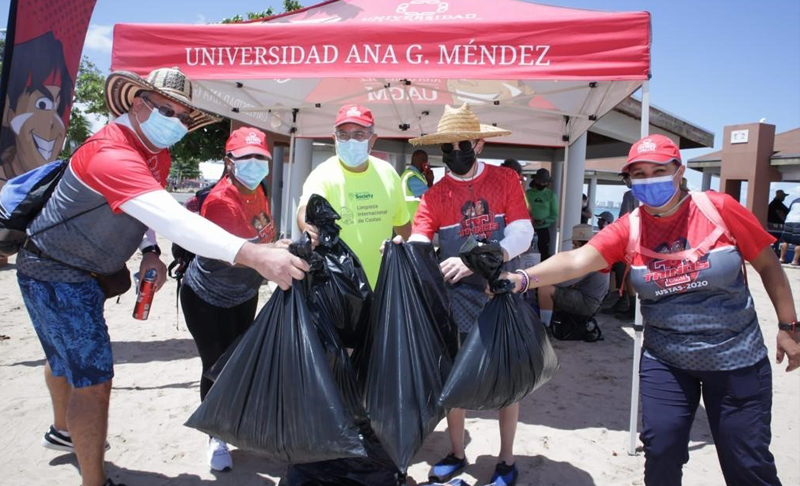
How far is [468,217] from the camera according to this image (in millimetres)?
2547

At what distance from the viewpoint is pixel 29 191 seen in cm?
219

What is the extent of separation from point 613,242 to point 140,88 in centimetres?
218

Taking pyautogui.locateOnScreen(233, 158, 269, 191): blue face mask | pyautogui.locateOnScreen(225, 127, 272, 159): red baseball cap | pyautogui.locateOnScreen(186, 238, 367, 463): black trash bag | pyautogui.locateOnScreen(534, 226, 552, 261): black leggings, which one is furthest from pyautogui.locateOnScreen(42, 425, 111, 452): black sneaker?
pyautogui.locateOnScreen(534, 226, 552, 261): black leggings

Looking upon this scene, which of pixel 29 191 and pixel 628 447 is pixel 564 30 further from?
pixel 29 191

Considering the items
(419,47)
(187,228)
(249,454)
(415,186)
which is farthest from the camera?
(415,186)

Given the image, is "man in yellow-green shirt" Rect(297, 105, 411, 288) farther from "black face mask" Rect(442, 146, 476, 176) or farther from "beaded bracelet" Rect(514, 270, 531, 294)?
"beaded bracelet" Rect(514, 270, 531, 294)

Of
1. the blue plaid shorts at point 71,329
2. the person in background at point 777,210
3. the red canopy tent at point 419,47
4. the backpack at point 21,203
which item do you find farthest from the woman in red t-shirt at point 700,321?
the person in background at point 777,210

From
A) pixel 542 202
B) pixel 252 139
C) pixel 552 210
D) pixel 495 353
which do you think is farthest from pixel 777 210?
pixel 252 139

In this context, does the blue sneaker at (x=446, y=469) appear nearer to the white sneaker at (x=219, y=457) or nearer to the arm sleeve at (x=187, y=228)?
the white sneaker at (x=219, y=457)

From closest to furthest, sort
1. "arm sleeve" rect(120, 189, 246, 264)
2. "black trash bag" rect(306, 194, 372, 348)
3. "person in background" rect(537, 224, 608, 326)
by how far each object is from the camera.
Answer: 1. "arm sleeve" rect(120, 189, 246, 264)
2. "black trash bag" rect(306, 194, 372, 348)
3. "person in background" rect(537, 224, 608, 326)

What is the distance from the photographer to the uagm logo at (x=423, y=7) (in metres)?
4.62

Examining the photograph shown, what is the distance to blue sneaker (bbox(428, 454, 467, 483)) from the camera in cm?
259

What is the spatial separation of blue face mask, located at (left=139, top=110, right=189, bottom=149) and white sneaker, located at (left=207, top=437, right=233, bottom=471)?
5.12 feet

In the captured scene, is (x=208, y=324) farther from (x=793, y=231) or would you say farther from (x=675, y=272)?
(x=793, y=231)
